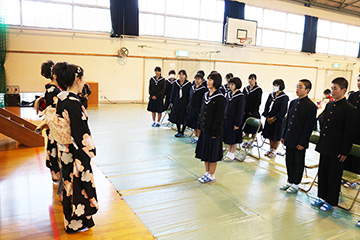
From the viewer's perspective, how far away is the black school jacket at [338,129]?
3.13 m

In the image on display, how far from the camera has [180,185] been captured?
3.84 metres

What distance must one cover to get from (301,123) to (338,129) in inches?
18.2

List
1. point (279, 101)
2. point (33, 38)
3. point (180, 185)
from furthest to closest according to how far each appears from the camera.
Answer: point (33, 38) < point (279, 101) < point (180, 185)

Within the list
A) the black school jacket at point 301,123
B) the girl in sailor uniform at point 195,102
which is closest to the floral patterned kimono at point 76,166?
the black school jacket at point 301,123

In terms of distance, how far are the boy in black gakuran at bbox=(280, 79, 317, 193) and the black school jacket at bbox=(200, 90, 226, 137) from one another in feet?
3.07

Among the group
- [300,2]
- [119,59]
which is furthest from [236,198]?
[300,2]

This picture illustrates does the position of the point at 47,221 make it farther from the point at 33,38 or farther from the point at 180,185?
the point at 33,38

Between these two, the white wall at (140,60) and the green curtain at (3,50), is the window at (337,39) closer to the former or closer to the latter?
the white wall at (140,60)

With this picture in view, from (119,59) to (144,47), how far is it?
125cm

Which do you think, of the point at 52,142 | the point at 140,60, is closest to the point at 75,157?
the point at 52,142

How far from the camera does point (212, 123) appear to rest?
376 cm

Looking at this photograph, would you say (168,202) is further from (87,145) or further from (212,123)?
(87,145)

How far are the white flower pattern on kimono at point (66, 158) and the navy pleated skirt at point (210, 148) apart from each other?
1.88 meters

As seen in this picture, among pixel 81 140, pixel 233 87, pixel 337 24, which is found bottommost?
pixel 81 140
